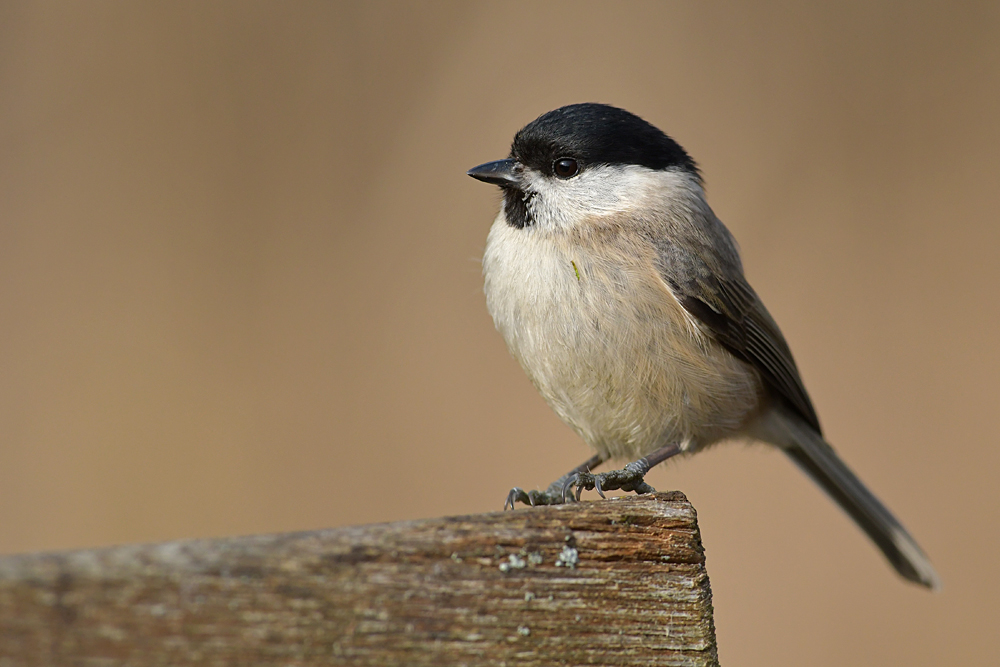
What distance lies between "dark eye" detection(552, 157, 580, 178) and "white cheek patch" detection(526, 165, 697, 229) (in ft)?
0.06

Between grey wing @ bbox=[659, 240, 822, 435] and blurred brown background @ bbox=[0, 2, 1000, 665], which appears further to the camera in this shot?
blurred brown background @ bbox=[0, 2, 1000, 665]

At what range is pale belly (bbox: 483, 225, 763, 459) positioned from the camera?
6.90 feet

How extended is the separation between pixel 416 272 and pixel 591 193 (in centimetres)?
130

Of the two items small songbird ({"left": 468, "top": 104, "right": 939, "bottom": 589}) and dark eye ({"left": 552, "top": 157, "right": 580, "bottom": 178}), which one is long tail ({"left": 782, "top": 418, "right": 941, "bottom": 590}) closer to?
small songbird ({"left": 468, "top": 104, "right": 939, "bottom": 589})

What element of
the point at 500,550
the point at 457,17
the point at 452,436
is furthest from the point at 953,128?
the point at 500,550

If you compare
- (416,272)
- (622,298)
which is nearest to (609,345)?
(622,298)

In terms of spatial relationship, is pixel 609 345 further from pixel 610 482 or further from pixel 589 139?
pixel 589 139

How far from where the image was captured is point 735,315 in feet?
7.85

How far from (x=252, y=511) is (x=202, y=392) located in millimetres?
513

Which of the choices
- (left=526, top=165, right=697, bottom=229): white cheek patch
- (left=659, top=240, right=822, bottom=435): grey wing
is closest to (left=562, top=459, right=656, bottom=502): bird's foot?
(left=659, top=240, right=822, bottom=435): grey wing

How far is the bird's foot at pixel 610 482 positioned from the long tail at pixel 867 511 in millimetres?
908

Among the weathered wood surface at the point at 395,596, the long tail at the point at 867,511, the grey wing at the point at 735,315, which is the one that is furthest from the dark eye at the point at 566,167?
the weathered wood surface at the point at 395,596

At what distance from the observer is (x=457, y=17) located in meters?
3.59

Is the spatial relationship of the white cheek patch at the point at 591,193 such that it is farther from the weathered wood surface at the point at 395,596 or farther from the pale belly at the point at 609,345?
the weathered wood surface at the point at 395,596
